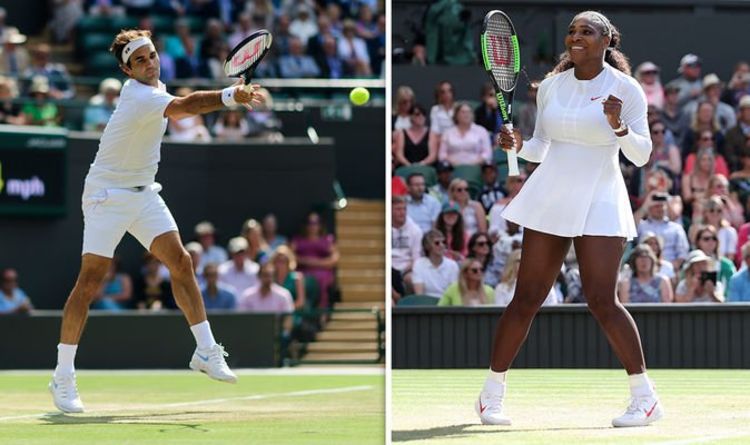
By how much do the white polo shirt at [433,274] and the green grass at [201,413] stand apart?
4.15 ft

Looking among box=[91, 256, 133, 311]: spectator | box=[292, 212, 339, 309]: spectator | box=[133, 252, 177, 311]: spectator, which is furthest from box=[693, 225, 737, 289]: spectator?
box=[91, 256, 133, 311]: spectator

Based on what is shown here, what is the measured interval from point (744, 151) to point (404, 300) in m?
4.08

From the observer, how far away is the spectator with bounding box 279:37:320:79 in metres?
20.0

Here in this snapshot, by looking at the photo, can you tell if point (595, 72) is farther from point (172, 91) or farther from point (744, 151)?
point (172, 91)

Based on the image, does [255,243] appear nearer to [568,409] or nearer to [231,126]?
[231,126]

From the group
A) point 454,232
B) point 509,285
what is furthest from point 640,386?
point 454,232

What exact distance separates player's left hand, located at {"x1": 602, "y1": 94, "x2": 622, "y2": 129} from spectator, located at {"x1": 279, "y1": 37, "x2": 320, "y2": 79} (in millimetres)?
Answer: 13175

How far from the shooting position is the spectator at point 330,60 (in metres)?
20.1

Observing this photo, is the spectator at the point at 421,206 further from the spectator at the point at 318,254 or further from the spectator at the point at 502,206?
the spectator at the point at 318,254

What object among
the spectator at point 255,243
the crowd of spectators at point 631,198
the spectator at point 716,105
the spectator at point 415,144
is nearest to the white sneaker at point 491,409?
the crowd of spectators at point 631,198

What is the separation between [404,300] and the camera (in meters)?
13.1

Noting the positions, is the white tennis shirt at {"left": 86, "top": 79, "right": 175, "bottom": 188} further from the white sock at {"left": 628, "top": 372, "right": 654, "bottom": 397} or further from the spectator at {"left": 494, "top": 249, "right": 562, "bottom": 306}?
the spectator at {"left": 494, "top": 249, "right": 562, "bottom": 306}

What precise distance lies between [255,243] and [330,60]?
384cm

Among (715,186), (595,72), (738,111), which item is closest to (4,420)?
(595,72)
